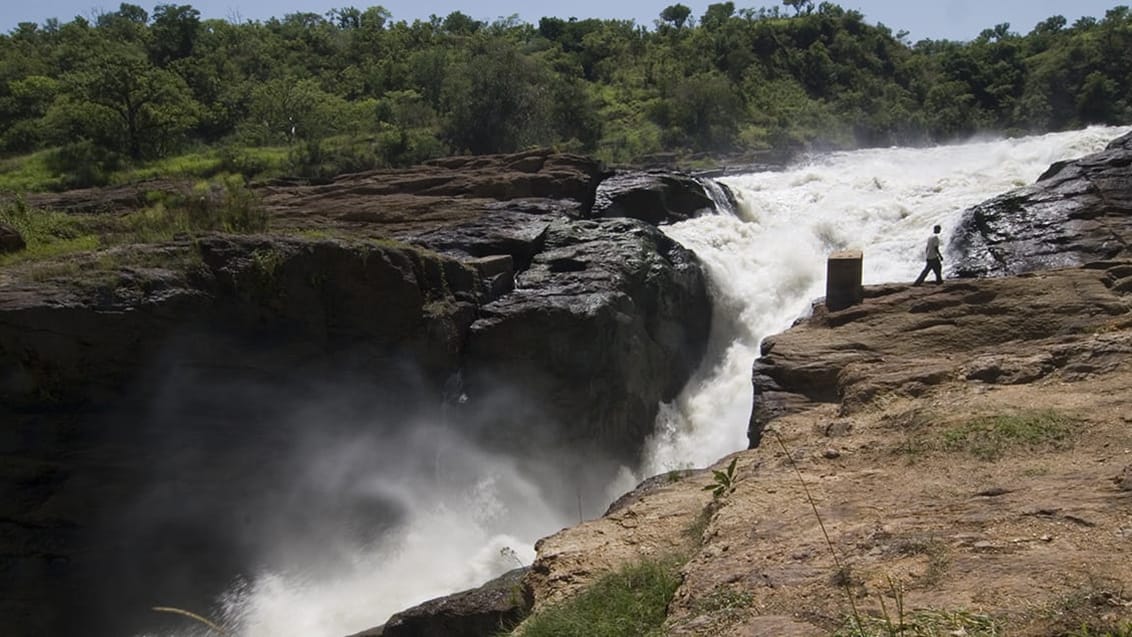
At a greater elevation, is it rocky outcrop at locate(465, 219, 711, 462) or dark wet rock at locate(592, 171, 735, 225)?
dark wet rock at locate(592, 171, 735, 225)

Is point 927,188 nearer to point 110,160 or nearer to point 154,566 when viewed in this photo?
point 154,566

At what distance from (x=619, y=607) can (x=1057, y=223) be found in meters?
13.8

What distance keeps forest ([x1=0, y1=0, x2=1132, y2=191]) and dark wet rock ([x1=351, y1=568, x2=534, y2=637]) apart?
21.4 meters

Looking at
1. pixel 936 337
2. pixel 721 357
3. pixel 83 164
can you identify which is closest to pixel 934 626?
pixel 936 337

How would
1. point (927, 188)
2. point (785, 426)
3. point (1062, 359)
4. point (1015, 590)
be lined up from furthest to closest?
1. point (927, 188)
2. point (785, 426)
3. point (1062, 359)
4. point (1015, 590)

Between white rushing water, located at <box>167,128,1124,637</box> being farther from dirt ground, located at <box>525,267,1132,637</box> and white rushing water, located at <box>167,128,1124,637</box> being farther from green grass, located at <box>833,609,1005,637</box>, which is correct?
green grass, located at <box>833,609,1005,637</box>

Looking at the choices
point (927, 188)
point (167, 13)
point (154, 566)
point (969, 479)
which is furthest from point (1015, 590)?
point (167, 13)

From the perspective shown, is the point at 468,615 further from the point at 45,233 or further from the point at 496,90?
the point at 496,90

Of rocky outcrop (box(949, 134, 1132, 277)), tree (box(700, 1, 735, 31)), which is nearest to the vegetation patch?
rocky outcrop (box(949, 134, 1132, 277))

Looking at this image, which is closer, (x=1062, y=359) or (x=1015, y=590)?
(x=1015, y=590)

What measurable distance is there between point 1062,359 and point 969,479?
319 cm

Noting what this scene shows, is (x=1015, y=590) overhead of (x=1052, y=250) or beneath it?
overhead

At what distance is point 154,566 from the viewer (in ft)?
35.3

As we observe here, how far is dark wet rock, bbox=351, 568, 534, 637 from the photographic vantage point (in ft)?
24.9
